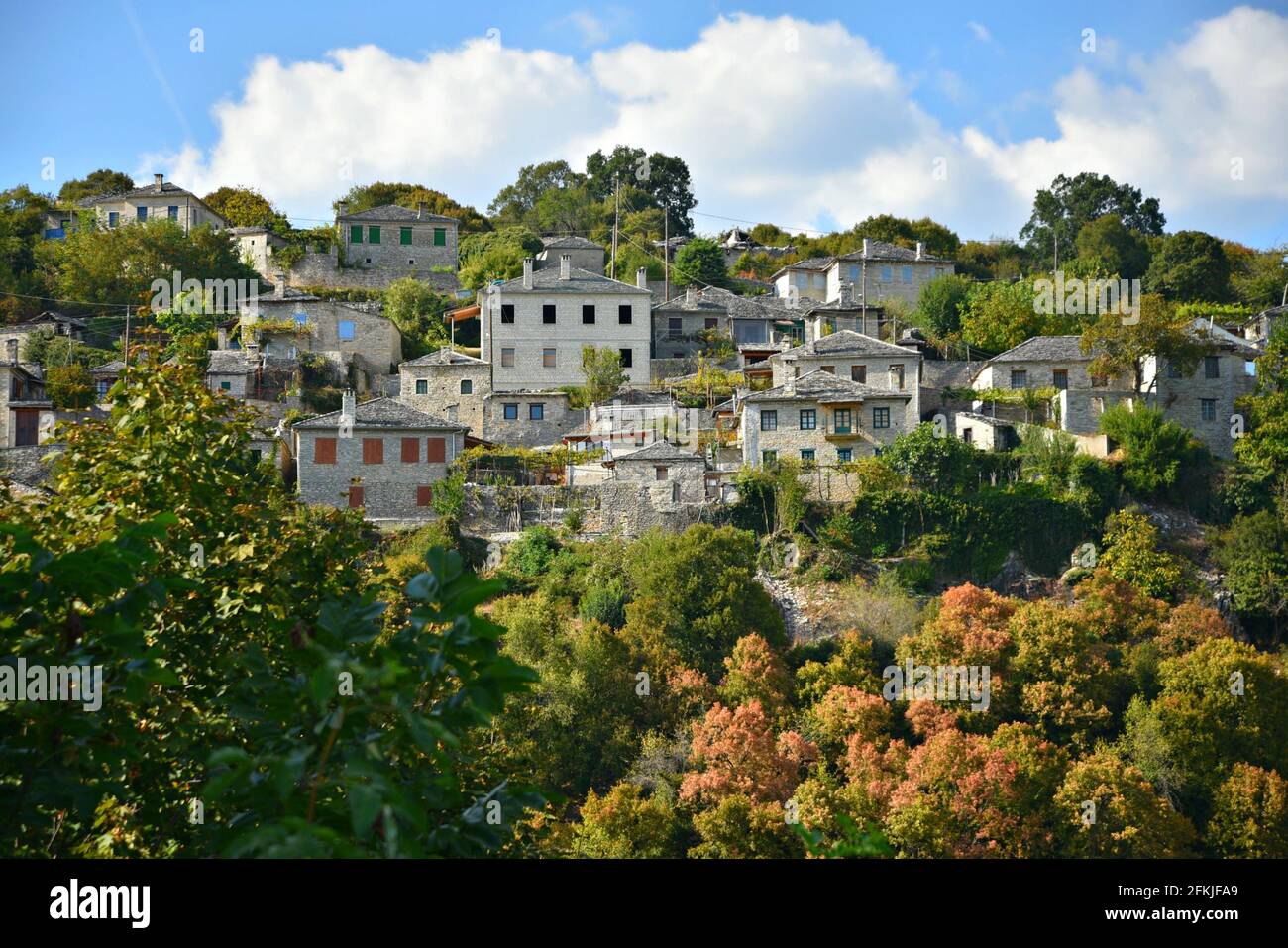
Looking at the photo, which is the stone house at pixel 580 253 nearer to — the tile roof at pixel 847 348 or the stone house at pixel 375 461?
the tile roof at pixel 847 348

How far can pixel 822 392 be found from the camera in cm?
4628

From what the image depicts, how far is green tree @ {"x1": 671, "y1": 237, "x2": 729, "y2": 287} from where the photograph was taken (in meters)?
73.0

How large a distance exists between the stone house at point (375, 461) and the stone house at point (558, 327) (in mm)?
11321

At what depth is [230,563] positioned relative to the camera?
10141mm

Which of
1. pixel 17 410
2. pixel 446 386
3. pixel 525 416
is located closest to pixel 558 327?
pixel 446 386

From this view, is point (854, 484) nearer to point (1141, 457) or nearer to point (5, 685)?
point (1141, 457)

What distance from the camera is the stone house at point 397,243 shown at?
70.2m

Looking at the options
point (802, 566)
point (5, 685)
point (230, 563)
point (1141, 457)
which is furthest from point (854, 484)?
point (5, 685)

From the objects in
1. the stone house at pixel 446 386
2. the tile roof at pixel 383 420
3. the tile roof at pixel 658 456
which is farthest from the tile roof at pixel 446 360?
the tile roof at pixel 658 456

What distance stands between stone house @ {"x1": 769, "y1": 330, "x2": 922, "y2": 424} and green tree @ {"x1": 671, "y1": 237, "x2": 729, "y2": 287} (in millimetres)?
21079

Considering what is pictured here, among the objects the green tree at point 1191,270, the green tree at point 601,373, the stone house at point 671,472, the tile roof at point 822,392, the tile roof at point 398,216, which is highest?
the tile roof at point 398,216
